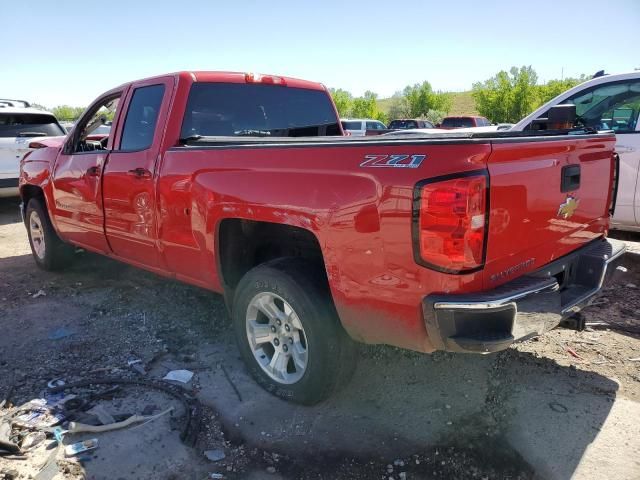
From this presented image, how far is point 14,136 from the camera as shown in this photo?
902 centimetres

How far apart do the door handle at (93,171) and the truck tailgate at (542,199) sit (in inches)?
133

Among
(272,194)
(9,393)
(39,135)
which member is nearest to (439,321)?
(272,194)

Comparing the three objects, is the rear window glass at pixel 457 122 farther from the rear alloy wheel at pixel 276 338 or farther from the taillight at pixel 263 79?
the rear alloy wheel at pixel 276 338

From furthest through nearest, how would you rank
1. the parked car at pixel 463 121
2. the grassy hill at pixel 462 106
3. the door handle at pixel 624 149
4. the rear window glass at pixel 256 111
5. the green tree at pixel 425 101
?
the grassy hill at pixel 462 106
the green tree at pixel 425 101
the parked car at pixel 463 121
the door handle at pixel 624 149
the rear window glass at pixel 256 111

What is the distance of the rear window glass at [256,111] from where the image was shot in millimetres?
3857

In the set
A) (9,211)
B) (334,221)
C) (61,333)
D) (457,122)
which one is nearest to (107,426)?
(61,333)

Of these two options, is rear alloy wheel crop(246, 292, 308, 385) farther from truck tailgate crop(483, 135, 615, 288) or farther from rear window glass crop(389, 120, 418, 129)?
rear window glass crop(389, 120, 418, 129)

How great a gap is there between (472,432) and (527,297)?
909 mm

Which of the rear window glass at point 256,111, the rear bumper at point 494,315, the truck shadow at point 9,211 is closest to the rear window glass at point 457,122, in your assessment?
the truck shadow at point 9,211

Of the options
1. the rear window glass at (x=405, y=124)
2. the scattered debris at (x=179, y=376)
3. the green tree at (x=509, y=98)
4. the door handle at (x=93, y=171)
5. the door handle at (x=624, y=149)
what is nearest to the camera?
the scattered debris at (x=179, y=376)

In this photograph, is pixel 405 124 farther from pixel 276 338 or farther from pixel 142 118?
pixel 276 338

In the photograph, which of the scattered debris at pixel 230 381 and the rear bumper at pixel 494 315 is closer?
the rear bumper at pixel 494 315

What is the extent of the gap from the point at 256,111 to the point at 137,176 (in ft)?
3.57

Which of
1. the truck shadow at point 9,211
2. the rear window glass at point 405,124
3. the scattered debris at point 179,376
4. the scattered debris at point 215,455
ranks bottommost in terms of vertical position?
the scattered debris at point 215,455
